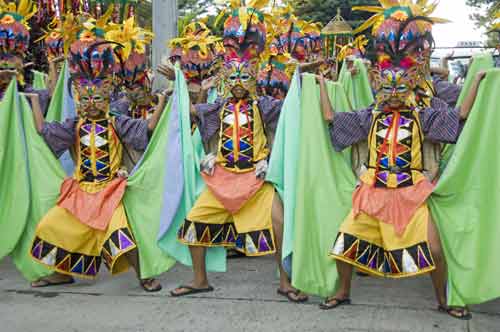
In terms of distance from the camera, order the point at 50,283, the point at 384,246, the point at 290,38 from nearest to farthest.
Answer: the point at 384,246 → the point at 50,283 → the point at 290,38

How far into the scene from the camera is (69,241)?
17.2 feet

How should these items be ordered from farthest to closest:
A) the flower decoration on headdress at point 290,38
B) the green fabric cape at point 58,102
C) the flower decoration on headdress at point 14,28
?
the flower decoration on headdress at point 290,38
the green fabric cape at point 58,102
the flower decoration on headdress at point 14,28

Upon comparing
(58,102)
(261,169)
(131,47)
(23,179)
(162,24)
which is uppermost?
(162,24)

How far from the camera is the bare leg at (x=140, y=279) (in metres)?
5.25

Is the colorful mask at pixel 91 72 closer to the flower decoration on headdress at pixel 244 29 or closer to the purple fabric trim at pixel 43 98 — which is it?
the flower decoration on headdress at pixel 244 29

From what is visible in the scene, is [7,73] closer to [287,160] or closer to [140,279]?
[140,279]

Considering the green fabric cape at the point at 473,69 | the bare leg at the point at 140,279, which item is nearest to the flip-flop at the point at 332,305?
the green fabric cape at the point at 473,69

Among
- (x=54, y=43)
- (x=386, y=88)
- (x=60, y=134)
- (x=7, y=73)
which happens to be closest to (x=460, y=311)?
(x=386, y=88)

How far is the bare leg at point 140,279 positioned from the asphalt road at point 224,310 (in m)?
Answer: 0.07

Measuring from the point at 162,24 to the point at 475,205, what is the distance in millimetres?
4054

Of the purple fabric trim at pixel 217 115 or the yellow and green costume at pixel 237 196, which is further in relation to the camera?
the purple fabric trim at pixel 217 115

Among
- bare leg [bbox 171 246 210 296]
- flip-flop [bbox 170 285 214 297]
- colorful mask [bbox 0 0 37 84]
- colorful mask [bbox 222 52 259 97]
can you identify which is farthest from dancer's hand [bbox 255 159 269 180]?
colorful mask [bbox 0 0 37 84]

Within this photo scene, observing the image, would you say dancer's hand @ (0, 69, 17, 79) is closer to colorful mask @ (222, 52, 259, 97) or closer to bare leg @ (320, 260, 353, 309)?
colorful mask @ (222, 52, 259, 97)

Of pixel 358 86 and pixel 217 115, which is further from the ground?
pixel 358 86
